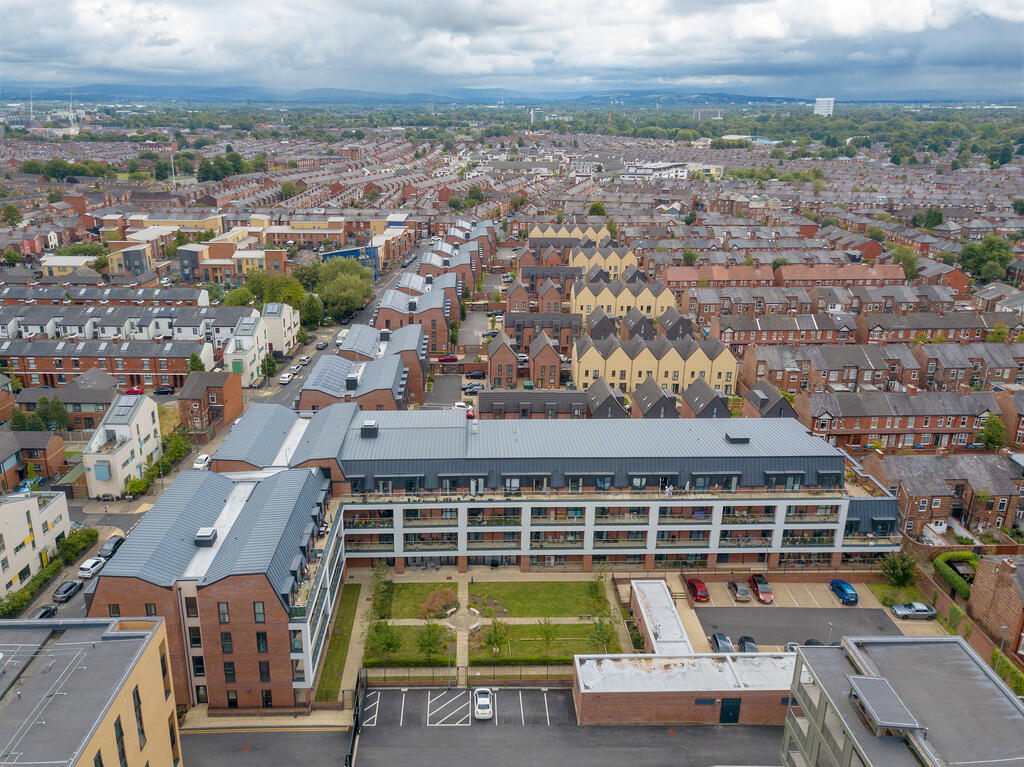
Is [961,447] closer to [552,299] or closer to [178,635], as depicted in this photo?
[552,299]

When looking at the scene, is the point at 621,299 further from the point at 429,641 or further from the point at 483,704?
the point at 483,704

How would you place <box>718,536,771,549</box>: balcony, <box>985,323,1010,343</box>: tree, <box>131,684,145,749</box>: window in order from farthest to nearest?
<box>985,323,1010,343</box>: tree → <box>718,536,771,549</box>: balcony → <box>131,684,145,749</box>: window

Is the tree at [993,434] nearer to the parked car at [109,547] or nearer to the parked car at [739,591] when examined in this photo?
the parked car at [739,591]

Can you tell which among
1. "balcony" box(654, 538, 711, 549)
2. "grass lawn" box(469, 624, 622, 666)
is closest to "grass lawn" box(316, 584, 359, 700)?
"grass lawn" box(469, 624, 622, 666)

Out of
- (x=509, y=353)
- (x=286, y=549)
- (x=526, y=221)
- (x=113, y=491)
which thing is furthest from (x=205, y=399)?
(x=526, y=221)

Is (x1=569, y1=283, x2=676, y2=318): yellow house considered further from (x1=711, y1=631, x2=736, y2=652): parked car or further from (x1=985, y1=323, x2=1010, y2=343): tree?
(x1=711, y1=631, x2=736, y2=652): parked car

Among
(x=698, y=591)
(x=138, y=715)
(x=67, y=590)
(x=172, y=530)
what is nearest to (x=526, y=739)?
(x=698, y=591)

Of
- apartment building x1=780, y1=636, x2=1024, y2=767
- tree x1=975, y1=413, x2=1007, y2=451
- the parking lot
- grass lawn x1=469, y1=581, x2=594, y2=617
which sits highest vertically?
apartment building x1=780, y1=636, x2=1024, y2=767
